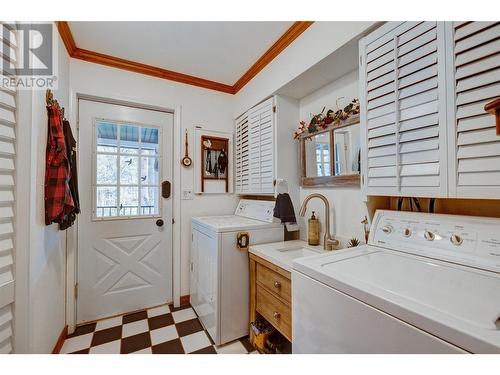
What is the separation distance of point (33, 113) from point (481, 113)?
6.55 feet

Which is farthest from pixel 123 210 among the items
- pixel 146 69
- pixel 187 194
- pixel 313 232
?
pixel 313 232

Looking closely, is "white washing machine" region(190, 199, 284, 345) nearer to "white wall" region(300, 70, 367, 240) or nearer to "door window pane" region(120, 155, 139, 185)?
"white wall" region(300, 70, 367, 240)

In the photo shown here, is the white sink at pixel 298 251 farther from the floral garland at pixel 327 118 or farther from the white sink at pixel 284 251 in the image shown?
the floral garland at pixel 327 118

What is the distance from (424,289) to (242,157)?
6.42 feet

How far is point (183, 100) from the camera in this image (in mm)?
2357

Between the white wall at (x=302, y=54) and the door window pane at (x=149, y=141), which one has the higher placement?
the white wall at (x=302, y=54)

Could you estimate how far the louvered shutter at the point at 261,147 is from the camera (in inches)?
77.6

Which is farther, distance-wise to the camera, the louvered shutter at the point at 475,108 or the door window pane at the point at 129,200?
the door window pane at the point at 129,200

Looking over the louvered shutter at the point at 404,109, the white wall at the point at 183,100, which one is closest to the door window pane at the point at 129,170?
the white wall at the point at 183,100

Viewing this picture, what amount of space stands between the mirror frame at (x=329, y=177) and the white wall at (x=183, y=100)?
98cm

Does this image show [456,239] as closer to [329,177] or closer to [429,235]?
[429,235]

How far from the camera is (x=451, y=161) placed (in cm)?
86

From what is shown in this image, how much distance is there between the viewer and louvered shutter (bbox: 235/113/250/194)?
2.34 metres
